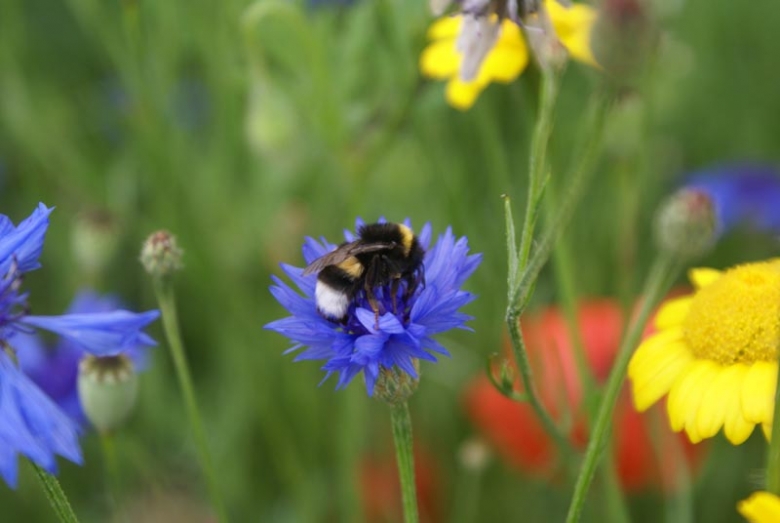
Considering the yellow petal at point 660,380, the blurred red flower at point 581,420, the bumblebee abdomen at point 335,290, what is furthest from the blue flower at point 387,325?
the blurred red flower at point 581,420

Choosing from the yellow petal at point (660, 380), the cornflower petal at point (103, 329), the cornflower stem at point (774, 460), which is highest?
the yellow petal at point (660, 380)

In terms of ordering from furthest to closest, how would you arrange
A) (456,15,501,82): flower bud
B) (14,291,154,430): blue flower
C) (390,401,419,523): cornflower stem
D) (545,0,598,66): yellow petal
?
(14,291,154,430): blue flower → (545,0,598,66): yellow petal → (456,15,501,82): flower bud → (390,401,419,523): cornflower stem

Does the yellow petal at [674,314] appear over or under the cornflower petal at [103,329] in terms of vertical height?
over

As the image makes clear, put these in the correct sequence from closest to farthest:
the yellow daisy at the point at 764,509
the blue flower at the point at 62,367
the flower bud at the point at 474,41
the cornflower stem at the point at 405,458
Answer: the yellow daisy at the point at 764,509 < the cornflower stem at the point at 405,458 < the flower bud at the point at 474,41 < the blue flower at the point at 62,367

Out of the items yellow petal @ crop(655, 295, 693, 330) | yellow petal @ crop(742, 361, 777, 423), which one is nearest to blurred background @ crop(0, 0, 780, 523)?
yellow petal @ crop(655, 295, 693, 330)

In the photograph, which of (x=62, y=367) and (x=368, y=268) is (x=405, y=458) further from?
(x=62, y=367)

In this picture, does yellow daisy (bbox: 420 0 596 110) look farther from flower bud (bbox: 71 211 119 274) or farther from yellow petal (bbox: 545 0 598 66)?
flower bud (bbox: 71 211 119 274)

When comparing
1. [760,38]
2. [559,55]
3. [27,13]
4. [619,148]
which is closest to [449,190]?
[619,148]

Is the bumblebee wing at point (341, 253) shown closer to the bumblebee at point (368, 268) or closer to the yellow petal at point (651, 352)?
the bumblebee at point (368, 268)
